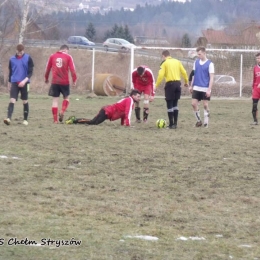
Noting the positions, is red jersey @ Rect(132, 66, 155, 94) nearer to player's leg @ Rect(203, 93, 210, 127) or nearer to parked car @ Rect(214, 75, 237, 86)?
player's leg @ Rect(203, 93, 210, 127)

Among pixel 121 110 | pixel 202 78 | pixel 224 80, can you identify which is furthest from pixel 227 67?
pixel 121 110

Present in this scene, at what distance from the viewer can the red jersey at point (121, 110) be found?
1661cm

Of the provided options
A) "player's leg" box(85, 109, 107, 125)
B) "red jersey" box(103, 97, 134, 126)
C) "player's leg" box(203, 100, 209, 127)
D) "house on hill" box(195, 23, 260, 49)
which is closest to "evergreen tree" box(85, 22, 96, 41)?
"house on hill" box(195, 23, 260, 49)

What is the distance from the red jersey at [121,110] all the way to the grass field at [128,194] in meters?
0.68

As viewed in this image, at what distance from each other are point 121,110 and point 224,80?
16510 millimetres

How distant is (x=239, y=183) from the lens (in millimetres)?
10133

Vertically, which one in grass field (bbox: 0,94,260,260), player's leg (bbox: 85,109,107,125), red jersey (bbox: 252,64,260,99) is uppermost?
red jersey (bbox: 252,64,260,99)

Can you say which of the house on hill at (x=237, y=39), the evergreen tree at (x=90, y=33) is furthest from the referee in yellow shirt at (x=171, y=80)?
the evergreen tree at (x=90, y=33)

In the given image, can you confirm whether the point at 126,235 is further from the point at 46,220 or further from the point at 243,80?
the point at 243,80

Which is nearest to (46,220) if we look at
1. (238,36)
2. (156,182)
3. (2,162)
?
(156,182)

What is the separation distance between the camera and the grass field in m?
6.88

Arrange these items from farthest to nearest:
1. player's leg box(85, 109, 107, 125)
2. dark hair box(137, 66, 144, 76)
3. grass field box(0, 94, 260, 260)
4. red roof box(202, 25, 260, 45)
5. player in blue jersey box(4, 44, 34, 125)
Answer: red roof box(202, 25, 260, 45) → dark hair box(137, 66, 144, 76) → player's leg box(85, 109, 107, 125) → player in blue jersey box(4, 44, 34, 125) → grass field box(0, 94, 260, 260)

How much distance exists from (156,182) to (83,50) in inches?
1660

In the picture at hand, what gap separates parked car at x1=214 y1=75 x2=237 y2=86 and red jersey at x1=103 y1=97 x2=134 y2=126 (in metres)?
15.8
